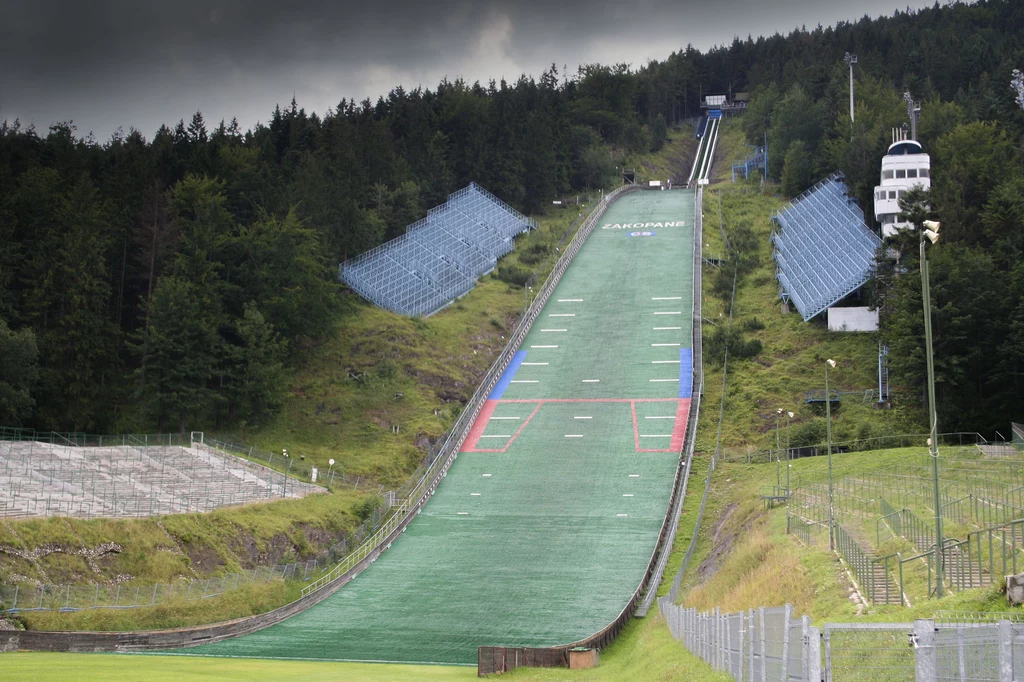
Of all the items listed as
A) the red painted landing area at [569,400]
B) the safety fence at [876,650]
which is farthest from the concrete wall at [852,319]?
the safety fence at [876,650]

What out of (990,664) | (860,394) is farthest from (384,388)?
(990,664)

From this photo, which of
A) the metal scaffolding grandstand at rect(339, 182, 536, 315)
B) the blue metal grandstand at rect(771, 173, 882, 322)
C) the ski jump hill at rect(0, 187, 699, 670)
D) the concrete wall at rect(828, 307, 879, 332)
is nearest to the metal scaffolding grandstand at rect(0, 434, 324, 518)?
the ski jump hill at rect(0, 187, 699, 670)

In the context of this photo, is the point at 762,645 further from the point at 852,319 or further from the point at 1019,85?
the point at 1019,85

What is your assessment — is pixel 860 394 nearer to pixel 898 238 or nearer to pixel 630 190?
pixel 898 238

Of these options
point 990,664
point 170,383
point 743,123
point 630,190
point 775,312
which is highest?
point 743,123

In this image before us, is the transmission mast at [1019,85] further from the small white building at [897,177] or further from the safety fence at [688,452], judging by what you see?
the safety fence at [688,452]

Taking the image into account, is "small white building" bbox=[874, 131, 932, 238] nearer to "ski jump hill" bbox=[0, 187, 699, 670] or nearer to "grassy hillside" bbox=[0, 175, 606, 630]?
"ski jump hill" bbox=[0, 187, 699, 670]

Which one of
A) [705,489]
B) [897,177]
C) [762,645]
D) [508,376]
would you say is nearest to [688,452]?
[705,489]
